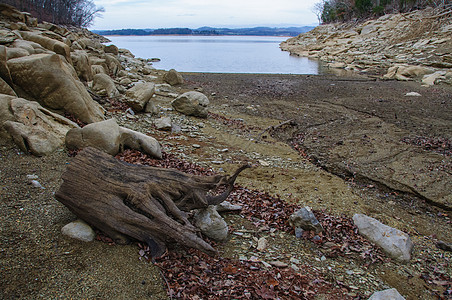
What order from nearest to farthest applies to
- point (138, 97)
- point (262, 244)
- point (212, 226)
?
point (212, 226)
point (262, 244)
point (138, 97)

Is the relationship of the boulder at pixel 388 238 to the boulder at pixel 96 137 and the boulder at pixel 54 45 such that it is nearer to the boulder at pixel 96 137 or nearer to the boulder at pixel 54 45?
the boulder at pixel 96 137

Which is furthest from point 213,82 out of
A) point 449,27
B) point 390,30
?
point 390,30

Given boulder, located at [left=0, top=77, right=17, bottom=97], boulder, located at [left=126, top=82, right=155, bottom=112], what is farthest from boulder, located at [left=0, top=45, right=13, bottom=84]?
boulder, located at [left=126, top=82, right=155, bottom=112]

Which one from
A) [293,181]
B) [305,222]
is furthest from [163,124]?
[305,222]

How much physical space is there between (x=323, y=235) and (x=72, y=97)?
6.63 m

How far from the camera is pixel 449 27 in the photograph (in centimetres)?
2975

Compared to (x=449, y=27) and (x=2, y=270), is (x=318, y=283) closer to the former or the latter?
(x=2, y=270)

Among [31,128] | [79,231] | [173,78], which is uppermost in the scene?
[173,78]

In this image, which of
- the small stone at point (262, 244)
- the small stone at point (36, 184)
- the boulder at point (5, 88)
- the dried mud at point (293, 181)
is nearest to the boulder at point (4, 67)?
the boulder at point (5, 88)

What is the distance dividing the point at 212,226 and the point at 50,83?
5.67m

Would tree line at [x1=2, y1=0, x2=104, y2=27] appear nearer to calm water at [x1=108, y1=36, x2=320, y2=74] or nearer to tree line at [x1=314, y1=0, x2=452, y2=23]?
calm water at [x1=108, y1=36, x2=320, y2=74]

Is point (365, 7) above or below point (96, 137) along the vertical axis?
above

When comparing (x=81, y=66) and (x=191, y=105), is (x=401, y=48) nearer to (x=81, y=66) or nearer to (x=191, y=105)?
(x=191, y=105)

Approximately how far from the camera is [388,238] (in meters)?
4.85
